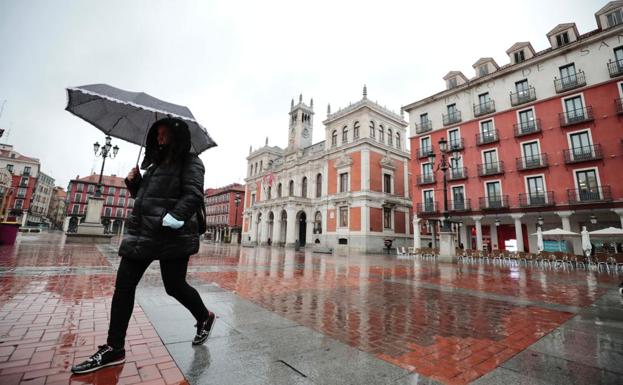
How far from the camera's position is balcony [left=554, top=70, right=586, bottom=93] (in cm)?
1786

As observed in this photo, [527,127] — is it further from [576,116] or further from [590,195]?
[590,195]

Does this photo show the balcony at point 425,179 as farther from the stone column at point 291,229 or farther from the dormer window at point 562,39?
the stone column at point 291,229

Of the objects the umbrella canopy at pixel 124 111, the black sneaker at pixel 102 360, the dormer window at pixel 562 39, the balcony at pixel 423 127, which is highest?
the dormer window at pixel 562 39

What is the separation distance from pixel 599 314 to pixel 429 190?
2085 centimetres

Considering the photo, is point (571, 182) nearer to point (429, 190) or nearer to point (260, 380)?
point (429, 190)

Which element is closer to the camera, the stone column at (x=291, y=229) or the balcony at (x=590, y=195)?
the balcony at (x=590, y=195)

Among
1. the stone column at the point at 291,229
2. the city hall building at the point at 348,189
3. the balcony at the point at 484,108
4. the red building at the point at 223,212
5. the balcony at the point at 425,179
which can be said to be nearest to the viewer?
the balcony at the point at 484,108

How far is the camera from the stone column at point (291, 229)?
31.5 meters

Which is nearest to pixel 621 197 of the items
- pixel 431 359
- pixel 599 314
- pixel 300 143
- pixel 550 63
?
pixel 550 63

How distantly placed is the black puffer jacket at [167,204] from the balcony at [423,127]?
25595 millimetres

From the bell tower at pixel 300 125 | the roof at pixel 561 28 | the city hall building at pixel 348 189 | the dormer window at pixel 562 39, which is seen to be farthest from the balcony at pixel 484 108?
the bell tower at pixel 300 125

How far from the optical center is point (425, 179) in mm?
24047

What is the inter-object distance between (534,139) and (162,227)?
24.2 metres

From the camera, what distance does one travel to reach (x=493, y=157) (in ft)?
69.3
